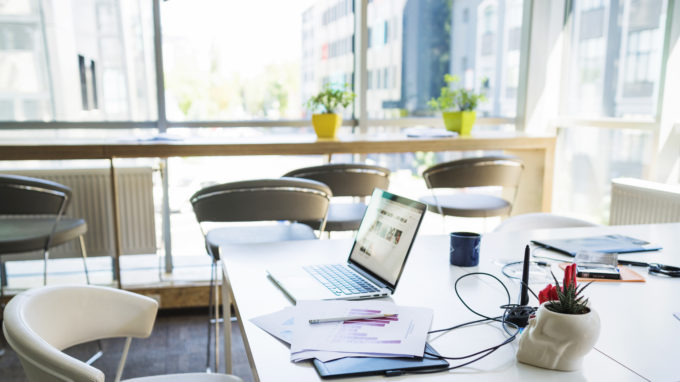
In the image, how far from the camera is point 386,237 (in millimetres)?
1436

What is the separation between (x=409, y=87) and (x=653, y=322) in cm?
320

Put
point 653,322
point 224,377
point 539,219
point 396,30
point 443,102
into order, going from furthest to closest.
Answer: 1. point 396,30
2. point 443,102
3. point 539,219
4. point 224,377
5. point 653,322

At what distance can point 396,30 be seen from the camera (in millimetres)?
4121

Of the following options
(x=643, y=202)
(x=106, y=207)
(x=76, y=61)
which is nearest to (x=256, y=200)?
(x=106, y=207)

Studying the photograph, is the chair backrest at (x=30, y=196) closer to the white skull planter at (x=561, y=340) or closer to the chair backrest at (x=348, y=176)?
the chair backrest at (x=348, y=176)

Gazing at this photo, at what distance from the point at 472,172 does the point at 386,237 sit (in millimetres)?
1765

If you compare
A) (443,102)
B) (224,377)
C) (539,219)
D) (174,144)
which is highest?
(443,102)

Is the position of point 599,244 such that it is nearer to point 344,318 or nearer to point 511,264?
point 511,264

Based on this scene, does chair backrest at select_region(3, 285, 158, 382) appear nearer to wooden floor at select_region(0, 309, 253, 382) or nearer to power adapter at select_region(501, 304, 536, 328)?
power adapter at select_region(501, 304, 536, 328)

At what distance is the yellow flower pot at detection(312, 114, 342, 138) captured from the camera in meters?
3.46

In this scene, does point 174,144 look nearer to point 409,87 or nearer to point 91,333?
point 91,333

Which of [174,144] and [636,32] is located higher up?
[636,32]

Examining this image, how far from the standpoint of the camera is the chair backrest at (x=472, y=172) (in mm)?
3043

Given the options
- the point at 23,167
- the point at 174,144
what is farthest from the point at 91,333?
the point at 23,167
